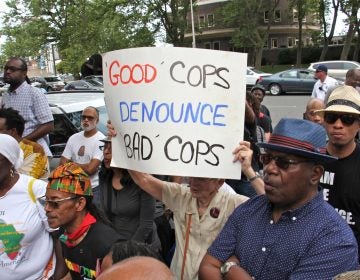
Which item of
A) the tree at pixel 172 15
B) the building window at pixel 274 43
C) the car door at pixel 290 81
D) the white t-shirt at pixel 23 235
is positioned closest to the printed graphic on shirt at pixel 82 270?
the white t-shirt at pixel 23 235

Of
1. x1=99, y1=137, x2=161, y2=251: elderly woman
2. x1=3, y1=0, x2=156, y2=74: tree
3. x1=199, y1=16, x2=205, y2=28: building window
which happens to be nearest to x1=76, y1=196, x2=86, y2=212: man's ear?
x1=99, y1=137, x2=161, y2=251: elderly woman

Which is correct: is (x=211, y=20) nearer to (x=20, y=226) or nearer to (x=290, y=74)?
(x=290, y=74)

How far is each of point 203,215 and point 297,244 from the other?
783mm

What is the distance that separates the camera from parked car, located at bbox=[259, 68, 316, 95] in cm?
2247

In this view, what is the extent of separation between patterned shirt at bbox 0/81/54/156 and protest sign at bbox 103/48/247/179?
242cm

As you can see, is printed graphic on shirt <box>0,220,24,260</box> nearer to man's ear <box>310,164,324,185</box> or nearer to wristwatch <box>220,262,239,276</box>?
wristwatch <box>220,262,239,276</box>

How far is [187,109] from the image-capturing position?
7.67 feet

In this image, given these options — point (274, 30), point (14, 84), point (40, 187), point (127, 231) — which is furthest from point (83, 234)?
point (274, 30)

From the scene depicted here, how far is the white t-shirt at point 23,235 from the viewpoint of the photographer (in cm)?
279

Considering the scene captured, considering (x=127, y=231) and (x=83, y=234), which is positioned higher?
(x=83, y=234)

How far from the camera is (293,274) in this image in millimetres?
1922

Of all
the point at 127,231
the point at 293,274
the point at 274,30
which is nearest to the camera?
the point at 293,274

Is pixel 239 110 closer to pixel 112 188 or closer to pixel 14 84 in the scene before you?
pixel 112 188

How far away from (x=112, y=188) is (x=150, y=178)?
0.67 meters
